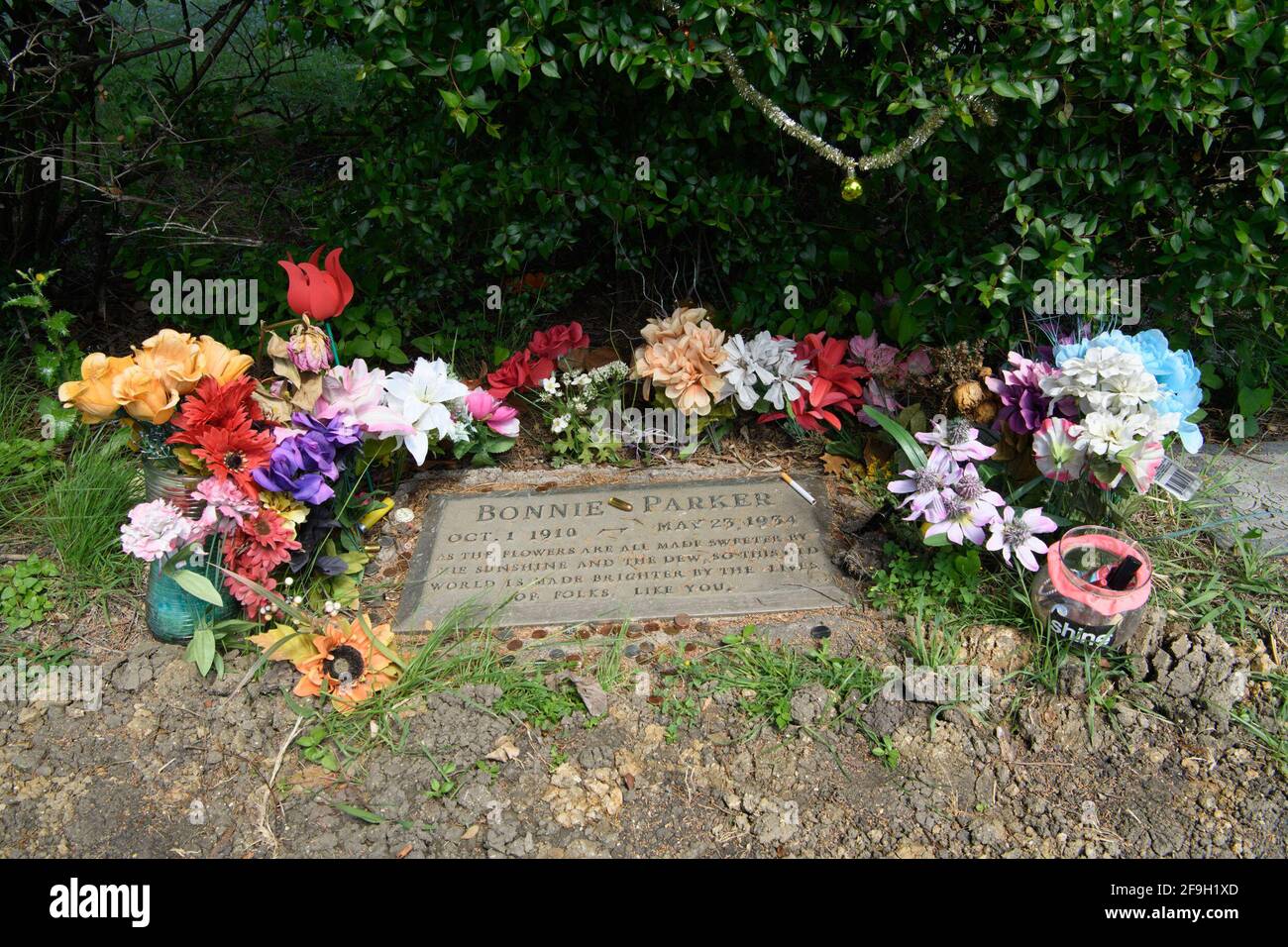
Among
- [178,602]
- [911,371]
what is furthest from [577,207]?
[178,602]

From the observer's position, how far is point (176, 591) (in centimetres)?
271

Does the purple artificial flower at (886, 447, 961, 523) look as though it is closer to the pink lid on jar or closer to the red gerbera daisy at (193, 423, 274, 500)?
the pink lid on jar

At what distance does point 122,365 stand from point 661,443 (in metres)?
1.69

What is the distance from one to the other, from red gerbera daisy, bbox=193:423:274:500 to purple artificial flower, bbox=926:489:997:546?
1779 millimetres

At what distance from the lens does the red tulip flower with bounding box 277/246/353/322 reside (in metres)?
2.96

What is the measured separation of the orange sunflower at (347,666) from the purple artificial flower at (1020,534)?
1.61 metres

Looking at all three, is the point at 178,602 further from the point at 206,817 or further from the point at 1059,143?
the point at 1059,143

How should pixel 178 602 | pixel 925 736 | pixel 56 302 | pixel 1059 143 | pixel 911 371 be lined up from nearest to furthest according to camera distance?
pixel 925 736, pixel 178 602, pixel 1059 143, pixel 911 371, pixel 56 302

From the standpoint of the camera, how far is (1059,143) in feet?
9.92

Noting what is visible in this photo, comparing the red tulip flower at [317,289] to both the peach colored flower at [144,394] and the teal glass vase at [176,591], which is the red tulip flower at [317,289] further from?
the teal glass vase at [176,591]

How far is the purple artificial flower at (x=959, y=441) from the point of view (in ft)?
9.27

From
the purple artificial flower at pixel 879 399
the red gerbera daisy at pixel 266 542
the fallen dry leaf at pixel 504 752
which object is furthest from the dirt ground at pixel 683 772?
the purple artificial flower at pixel 879 399

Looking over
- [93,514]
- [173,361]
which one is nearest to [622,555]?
[173,361]

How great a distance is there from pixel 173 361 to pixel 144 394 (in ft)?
0.40
